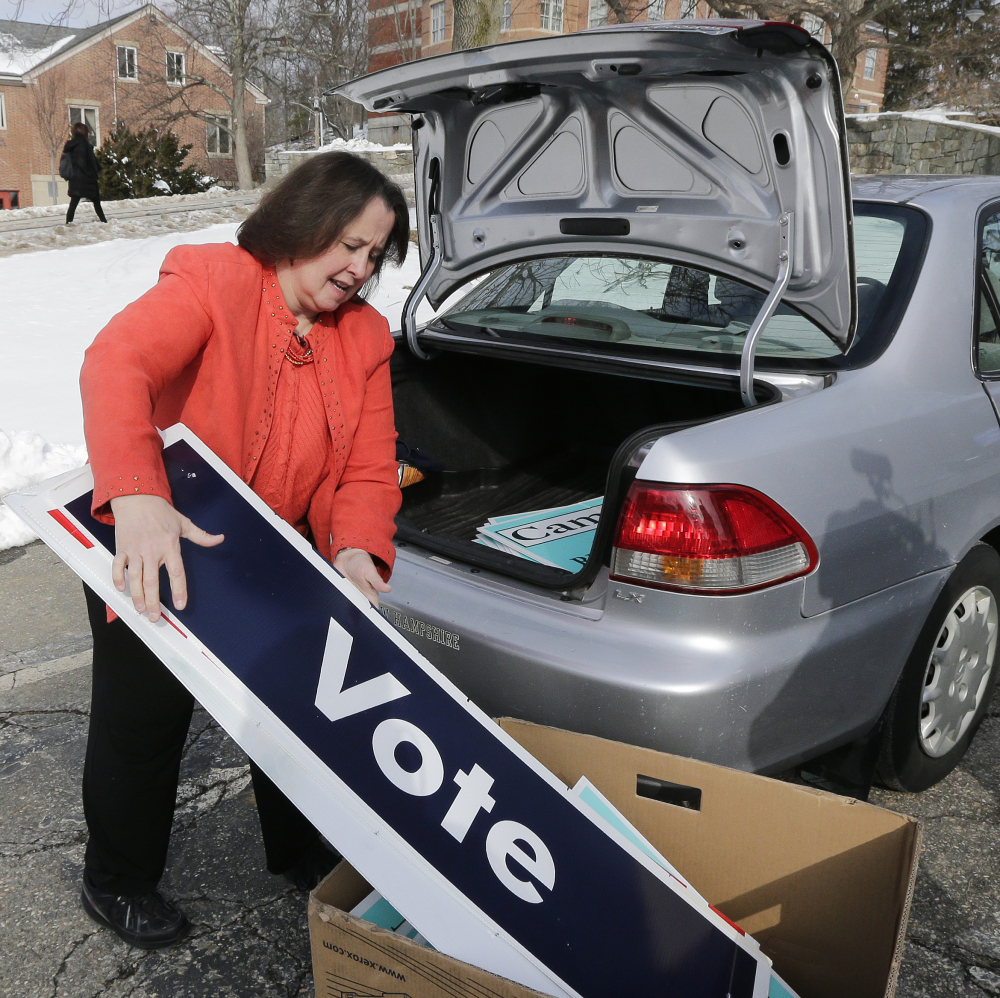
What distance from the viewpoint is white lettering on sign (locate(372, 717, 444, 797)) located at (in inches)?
57.9

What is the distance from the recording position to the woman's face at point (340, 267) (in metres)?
1.81

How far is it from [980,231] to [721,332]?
0.75 meters

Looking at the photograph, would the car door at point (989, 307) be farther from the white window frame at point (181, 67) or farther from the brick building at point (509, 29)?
the white window frame at point (181, 67)

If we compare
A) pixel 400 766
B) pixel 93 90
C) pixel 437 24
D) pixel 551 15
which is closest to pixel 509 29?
pixel 551 15

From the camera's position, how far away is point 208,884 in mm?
2336

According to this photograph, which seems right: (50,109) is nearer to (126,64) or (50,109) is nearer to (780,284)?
(126,64)

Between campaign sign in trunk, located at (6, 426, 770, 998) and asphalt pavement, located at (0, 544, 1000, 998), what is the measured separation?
83 centimetres

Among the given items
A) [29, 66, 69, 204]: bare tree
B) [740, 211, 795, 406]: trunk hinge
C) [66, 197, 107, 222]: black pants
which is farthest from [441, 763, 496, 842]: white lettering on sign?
[29, 66, 69, 204]: bare tree

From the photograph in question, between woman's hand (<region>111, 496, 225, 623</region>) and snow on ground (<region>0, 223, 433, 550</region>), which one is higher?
woman's hand (<region>111, 496, 225, 623</region>)

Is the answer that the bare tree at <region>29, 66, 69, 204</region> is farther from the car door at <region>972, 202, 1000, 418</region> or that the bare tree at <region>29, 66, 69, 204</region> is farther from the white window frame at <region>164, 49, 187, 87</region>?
the car door at <region>972, 202, 1000, 418</region>

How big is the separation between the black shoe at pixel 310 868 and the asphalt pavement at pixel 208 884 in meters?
0.03

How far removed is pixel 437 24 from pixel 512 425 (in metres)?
43.0

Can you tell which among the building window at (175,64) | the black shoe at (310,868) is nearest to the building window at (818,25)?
the black shoe at (310,868)

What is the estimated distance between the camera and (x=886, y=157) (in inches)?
668
